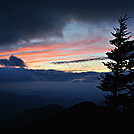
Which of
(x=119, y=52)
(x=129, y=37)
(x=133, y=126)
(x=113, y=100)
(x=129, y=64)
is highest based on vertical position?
(x=129, y=37)

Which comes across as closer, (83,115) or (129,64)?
(83,115)

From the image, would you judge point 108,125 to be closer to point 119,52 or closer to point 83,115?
point 83,115

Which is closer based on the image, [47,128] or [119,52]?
[47,128]

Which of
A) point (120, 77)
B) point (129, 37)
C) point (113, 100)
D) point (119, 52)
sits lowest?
point (113, 100)

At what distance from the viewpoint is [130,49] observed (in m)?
18.3

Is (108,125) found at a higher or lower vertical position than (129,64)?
lower

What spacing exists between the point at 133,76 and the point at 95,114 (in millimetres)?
8284

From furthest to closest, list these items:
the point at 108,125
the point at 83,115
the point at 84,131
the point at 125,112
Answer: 1. the point at 125,112
2. the point at 83,115
3. the point at 108,125
4. the point at 84,131

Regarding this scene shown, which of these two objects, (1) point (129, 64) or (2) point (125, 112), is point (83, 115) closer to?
(2) point (125, 112)

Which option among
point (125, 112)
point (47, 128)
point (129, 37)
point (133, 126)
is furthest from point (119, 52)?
point (47, 128)

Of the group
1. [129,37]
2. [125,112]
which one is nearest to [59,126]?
[125,112]

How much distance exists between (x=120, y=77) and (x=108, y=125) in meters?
7.75

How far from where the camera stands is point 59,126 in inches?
525

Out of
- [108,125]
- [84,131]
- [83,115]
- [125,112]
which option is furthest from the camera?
[125,112]
